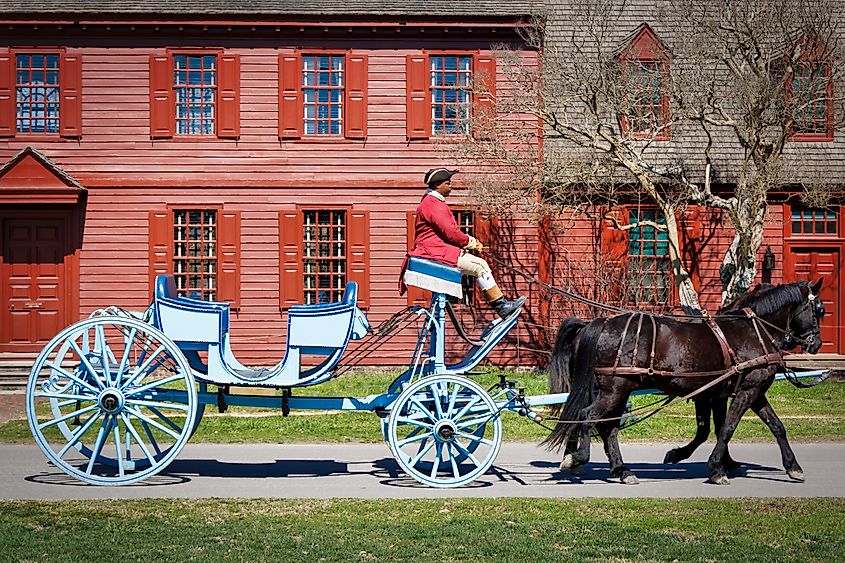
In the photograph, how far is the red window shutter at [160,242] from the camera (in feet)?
73.2

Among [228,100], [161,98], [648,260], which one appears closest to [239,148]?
[228,100]

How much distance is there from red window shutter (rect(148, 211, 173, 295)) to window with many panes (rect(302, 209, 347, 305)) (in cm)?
281

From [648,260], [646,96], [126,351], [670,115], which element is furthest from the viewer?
[648,260]

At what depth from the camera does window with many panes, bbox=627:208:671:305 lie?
2236cm

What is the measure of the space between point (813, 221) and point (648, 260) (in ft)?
12.8

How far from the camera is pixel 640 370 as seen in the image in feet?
34.3

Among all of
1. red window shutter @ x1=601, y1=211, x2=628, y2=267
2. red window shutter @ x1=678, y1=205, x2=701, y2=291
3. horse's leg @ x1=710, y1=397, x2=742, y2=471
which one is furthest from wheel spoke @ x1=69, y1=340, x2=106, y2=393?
red window shutter @ x1=678, y1=205, x2=701, y2=291

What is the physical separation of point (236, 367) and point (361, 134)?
12.6 m

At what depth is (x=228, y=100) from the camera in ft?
73.5

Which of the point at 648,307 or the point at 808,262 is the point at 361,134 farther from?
the point at 808,262

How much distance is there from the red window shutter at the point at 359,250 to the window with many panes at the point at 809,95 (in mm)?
8755

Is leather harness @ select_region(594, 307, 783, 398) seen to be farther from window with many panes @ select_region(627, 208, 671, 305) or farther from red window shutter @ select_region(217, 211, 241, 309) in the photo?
red window shutter @ select_region(217, 211, 241, 309)

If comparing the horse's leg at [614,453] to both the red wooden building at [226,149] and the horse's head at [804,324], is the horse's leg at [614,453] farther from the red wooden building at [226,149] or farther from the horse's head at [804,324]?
the red wooden building at [226,149]

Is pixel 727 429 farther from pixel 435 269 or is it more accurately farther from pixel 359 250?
pixel 359 250
